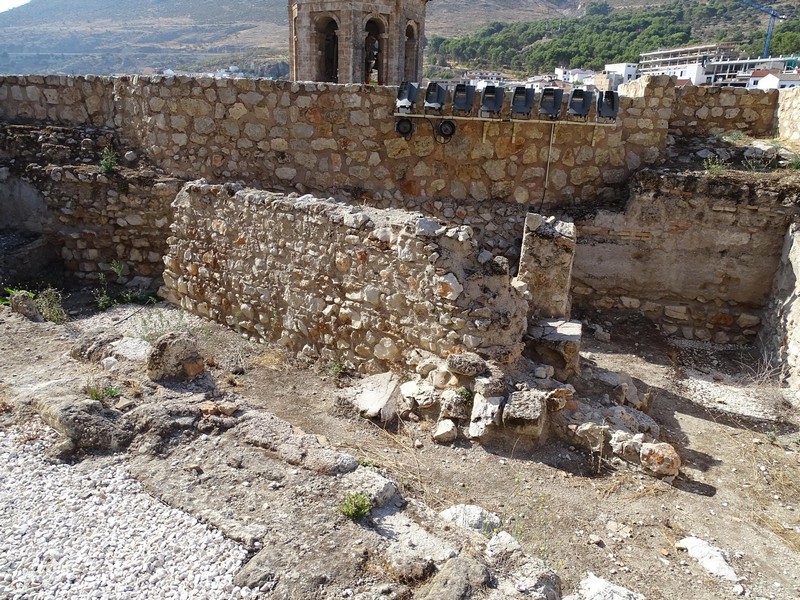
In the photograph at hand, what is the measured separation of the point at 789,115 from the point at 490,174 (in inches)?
181

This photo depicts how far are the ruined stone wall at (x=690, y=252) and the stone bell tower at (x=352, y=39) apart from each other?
8.22 metres

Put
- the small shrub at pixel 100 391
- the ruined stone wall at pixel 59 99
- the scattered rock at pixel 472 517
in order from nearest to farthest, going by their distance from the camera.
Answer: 1. the scattered rock at pixel 472 517
2. the small shrub at pixel 100 391
3. the ruined stone wall at pixel 59 99

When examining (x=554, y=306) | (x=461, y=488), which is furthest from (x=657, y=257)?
(x=461, y=488)

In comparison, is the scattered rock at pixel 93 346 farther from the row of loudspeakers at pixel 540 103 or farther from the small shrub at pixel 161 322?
the row of loudspeakers at pixel 540 103

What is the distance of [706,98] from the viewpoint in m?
9.34

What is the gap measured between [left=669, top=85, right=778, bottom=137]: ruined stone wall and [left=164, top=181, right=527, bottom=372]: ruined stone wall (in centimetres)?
558

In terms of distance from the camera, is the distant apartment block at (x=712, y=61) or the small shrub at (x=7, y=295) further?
the distant apartment block at (x=712, y=61)

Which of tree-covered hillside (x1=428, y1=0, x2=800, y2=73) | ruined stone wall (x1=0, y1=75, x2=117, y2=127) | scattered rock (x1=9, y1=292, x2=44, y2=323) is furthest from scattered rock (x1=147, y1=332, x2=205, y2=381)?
tree-covered hillside (x1=428, y1=0, x2=800, y2=73)

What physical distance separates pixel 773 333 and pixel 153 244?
8.52 metres

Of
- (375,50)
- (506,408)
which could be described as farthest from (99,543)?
(375,50)

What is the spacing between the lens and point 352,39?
1420 centimetres

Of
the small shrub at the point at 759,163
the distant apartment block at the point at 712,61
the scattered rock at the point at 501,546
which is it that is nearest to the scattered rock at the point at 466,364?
the scattered rock at the point at 501,546

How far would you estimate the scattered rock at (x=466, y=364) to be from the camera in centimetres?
482

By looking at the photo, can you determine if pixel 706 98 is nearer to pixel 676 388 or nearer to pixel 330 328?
pixel 676 388
